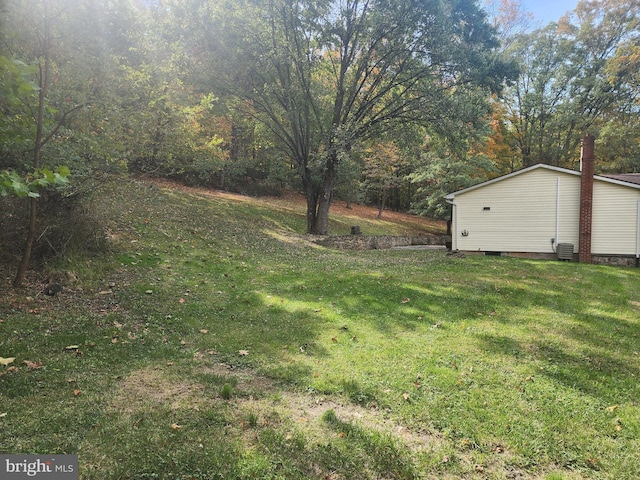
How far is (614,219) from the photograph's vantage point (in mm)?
13023

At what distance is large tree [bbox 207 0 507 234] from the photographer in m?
12.7

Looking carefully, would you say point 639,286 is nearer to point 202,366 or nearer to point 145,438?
point 202,366

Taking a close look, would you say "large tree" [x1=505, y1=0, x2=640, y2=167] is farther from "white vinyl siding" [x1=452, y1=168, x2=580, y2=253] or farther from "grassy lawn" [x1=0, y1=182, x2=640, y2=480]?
"grassy lawn" [x1=0, y1=182, x2=640, y2=480]

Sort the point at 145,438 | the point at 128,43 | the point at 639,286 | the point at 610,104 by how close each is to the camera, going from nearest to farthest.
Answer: the point at 145,438 < the point at 128,43 < the point at 639,286 < the point at 610,104

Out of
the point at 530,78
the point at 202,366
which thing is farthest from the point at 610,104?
the point at 202,366

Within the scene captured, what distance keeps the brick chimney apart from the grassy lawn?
6.26 metres

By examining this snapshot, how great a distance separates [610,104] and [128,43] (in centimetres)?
2868

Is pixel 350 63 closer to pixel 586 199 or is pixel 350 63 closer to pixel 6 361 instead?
pixel 586 199

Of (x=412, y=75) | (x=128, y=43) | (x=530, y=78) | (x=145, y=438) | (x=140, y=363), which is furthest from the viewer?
(x=530, y=78)

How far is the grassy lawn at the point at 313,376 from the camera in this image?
7.82 feet

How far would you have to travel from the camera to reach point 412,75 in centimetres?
1415

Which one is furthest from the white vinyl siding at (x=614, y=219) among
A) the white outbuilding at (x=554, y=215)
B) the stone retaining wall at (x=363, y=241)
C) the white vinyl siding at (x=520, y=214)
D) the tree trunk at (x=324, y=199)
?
the tree trunk at (x=324, y=199)

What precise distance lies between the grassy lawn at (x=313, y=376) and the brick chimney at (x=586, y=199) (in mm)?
6265

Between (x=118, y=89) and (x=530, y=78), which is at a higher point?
(x=530, y=78)
